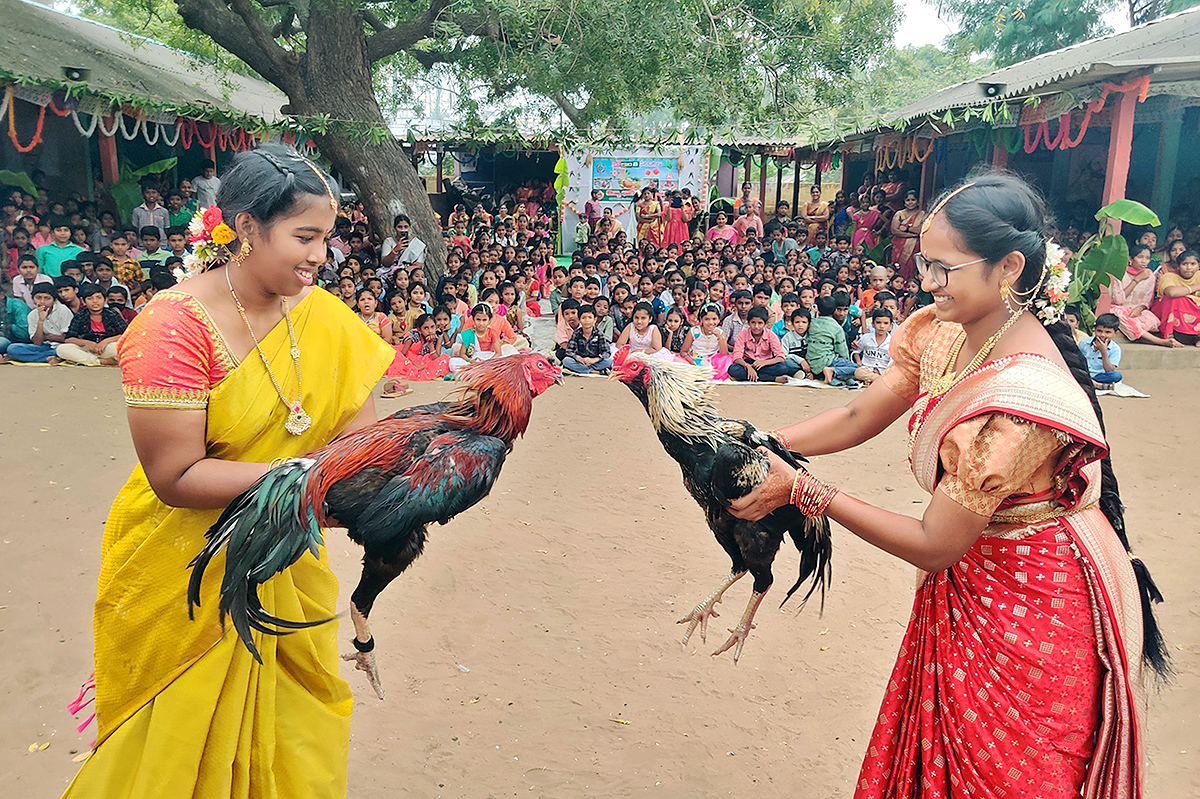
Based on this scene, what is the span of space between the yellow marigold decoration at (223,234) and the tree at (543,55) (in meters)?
8.35

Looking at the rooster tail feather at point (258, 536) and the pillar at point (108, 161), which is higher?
the pillar at point (108, 161)

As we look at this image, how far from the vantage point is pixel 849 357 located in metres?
9.02

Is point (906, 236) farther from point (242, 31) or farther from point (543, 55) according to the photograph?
point (242, 31)

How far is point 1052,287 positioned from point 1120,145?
952 cm

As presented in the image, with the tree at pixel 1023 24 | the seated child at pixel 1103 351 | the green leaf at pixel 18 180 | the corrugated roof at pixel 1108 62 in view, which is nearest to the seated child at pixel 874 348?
the seated child at pixel 1103 351

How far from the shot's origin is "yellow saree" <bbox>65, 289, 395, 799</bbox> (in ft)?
6.79

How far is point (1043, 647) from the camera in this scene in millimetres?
1958

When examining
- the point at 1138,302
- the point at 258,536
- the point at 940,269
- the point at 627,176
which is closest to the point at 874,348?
the point at 1138,302

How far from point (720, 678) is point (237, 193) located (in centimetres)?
258

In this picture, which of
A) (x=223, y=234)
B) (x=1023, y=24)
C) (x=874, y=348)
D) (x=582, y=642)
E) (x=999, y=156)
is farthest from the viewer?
(x=1023, y=24)

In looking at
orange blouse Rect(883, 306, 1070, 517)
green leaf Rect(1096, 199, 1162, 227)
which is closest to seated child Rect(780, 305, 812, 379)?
green leaf Rect(1096, 199, 1162, 227)

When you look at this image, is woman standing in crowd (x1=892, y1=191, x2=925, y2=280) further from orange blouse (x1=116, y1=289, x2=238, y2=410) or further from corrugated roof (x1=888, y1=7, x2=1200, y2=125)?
orange blouse (x1=116, y1=289, x2=238, y2=410)

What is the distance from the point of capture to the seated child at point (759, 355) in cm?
876

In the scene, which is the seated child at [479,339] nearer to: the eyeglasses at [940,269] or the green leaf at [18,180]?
the eyeglasses at [940,269]
